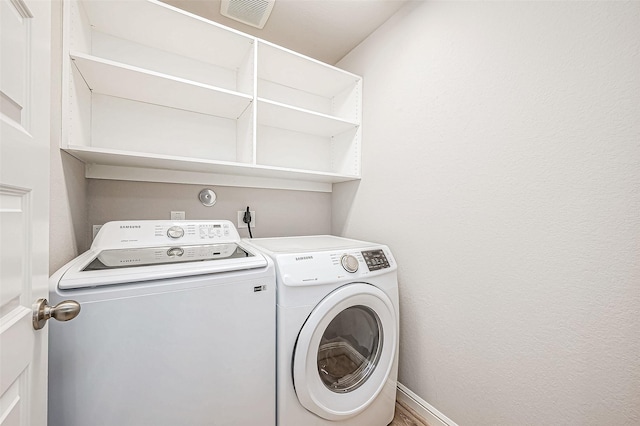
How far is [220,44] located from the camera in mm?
1470

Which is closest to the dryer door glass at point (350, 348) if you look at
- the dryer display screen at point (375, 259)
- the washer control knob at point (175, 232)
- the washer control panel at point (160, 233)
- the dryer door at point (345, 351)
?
the dryer door at point (345, 351)

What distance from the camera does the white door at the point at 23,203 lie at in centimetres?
46

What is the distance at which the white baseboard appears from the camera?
1294 millimetres

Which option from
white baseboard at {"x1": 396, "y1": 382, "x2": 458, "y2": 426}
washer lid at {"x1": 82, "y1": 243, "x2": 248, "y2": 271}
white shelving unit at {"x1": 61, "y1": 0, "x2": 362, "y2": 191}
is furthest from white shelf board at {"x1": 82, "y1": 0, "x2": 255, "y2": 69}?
white baseboard at {"x1": 396, "y1": 382, "x2": 458, "y2": 426}

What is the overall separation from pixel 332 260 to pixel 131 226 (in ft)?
3.25

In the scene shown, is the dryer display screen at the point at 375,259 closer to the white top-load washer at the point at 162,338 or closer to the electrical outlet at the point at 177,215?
the white top-load washer at the point at 162,338

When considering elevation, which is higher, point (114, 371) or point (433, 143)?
point (433, 143)

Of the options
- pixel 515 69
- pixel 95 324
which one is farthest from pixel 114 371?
pixel 515 69

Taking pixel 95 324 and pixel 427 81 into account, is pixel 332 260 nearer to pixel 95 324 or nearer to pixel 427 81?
pixel 95 324

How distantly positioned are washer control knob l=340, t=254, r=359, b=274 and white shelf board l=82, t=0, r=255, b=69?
1.33 metres

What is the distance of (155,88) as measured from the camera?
133 centimetres

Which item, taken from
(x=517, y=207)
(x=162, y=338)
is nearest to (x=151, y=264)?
(x=162, y=338)

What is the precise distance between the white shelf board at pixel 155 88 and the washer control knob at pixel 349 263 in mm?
1032

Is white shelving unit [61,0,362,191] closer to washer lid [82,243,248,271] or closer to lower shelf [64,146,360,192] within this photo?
lower shelf [64,146,360,192]
